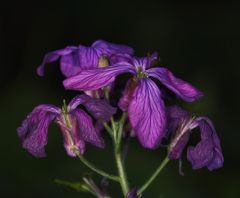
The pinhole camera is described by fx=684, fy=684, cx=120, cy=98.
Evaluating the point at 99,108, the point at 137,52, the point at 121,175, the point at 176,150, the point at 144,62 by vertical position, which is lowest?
the point at 137,52

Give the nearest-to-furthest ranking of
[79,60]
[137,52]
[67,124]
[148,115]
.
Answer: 1. [148,115]
2. [67,124]
3. [79,60]
4. [137,52]

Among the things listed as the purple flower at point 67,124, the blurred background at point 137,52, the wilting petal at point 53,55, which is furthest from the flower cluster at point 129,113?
the blurred background at point 137,52

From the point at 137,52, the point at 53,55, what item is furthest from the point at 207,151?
the point at 137,52

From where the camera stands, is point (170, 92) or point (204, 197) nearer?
point (170, 92)

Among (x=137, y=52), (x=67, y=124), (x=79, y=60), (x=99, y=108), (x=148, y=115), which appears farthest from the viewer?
(x=137, y=52)

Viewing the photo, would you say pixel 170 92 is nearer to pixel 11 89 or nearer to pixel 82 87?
pixel 82 87

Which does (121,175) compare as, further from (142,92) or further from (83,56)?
(83,56)

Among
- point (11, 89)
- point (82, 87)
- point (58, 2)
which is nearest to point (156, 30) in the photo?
point (58, 2)
